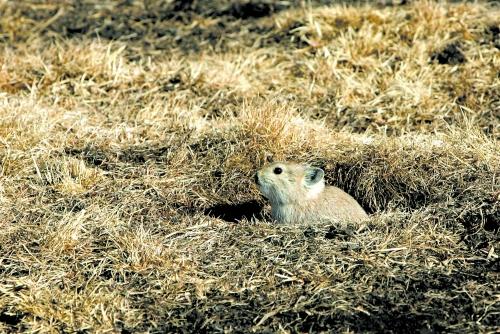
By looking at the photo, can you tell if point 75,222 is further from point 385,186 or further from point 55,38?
point 55,38

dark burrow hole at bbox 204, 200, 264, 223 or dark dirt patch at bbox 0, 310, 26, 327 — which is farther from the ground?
dark dirt patch at bbox 0, 310, 26, 327

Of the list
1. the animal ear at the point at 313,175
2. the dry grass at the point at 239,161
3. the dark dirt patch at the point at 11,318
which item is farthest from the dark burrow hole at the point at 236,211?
the dark dirt patch at the point at 11,318

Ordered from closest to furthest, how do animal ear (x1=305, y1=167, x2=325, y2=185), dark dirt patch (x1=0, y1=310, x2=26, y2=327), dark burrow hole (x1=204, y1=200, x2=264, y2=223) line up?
dark dirt patch (x1=0, y1=310, x2=26, y2=327), animal ear (x1=305, y1=167, x2=325, y2=185), dark burrow hole (x1=204, y1=200, x2=264, y2=223)

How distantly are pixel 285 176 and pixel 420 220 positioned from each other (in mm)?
1089

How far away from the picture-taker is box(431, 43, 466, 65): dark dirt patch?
8.60 metres

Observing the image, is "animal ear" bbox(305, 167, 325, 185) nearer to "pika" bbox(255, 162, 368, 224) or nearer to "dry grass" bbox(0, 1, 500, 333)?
"pika" bbox(255, 162, 368, 224)

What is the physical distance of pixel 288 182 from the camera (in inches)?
253

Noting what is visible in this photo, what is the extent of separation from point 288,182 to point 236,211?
21.1 inches

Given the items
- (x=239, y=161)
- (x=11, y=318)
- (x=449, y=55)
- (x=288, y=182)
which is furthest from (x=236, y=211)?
(x=449, y=55)

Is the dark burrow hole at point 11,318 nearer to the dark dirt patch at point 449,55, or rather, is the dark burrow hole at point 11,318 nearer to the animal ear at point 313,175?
the animal ear at point 313,175

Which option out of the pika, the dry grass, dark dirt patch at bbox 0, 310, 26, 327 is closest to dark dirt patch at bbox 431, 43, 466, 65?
the dry grass

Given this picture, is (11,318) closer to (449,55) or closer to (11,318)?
(11,318)

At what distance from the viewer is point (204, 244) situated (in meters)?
5.79

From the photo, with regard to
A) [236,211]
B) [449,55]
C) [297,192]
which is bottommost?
[236,211]
